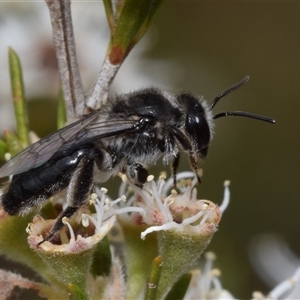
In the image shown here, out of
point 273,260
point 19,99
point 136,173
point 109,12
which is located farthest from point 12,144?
point 273,260

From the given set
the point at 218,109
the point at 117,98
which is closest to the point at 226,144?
the point at 218,109

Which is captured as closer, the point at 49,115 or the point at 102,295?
the point at 102,295

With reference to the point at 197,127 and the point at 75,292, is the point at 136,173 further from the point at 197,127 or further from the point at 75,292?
the point at 75,292

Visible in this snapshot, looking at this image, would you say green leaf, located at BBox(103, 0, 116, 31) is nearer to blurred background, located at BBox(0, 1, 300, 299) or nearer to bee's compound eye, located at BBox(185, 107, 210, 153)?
bee's compound eye, located at BBox(185, 107, 210, 153)

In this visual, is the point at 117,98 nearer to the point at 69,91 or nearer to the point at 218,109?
the point at 69,91

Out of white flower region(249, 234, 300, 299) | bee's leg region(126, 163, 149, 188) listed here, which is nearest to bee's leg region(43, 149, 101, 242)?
bee's leg region(126, 163, 149, 188)

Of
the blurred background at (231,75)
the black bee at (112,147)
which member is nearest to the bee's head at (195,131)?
the black bee at (112,147)

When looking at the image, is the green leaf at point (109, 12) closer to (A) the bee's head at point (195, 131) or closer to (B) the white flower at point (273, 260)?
(A) the bee's head at point (195, 131)
